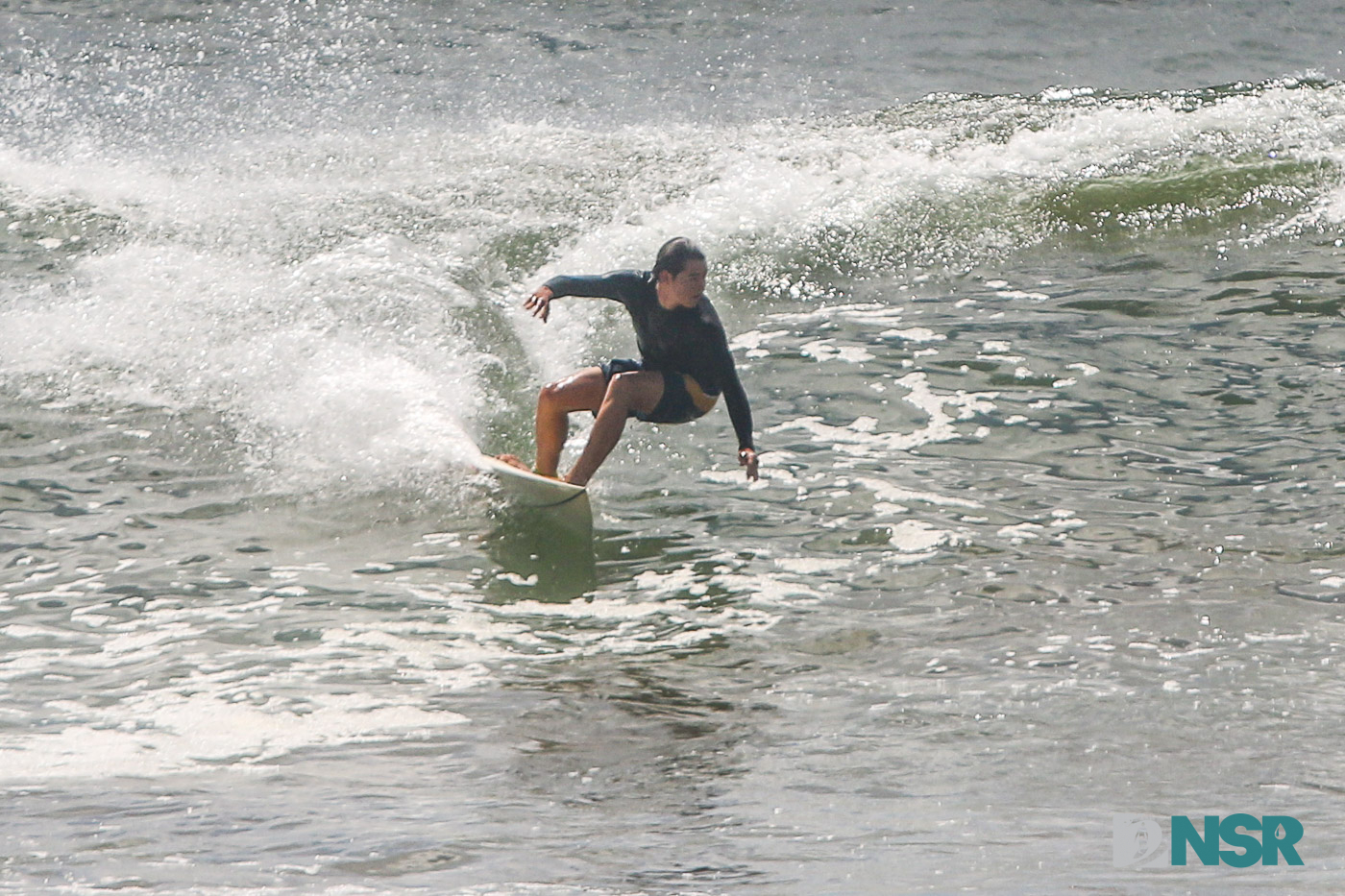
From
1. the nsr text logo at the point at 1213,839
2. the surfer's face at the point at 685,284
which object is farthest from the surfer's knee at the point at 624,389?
the nsr text logo at the point at 1213,839

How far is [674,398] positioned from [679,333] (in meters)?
0.31

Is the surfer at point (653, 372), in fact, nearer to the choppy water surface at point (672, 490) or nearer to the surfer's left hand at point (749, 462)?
the surfer's left hand at point (749, 462)

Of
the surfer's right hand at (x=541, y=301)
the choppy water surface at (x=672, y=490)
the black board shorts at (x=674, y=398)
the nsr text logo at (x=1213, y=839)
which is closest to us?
the nsr text logo at (x=1213, y=839)

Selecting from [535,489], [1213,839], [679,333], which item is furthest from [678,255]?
[1213,839]

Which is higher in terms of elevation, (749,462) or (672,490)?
(749,462)

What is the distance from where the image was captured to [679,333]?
670cm

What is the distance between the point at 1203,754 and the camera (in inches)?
176

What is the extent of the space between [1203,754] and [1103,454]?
136 inches

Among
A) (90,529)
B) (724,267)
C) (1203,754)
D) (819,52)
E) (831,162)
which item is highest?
(819,52)

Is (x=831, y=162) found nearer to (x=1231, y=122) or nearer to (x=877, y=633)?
(x=1231, y=122)

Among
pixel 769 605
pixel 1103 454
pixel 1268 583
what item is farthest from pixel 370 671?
pixel 1103 454

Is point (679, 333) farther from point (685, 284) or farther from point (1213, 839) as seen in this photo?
point (1213, 839)

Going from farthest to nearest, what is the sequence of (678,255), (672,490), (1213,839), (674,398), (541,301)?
(672,490) < (674,398) < (541,301) < (678,255) < (1213,839)

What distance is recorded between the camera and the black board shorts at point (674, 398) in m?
6.80
